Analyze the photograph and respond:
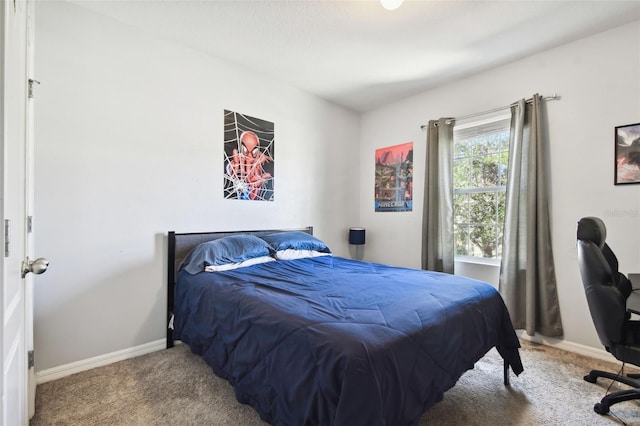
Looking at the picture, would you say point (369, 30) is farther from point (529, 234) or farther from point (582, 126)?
point (529, 234)

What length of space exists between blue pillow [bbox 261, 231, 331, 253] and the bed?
397 millimetres

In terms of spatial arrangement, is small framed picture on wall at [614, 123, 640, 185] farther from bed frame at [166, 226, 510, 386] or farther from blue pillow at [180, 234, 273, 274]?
bed frame at [166, 226, 510, 386]

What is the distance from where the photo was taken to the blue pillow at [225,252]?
2.36m

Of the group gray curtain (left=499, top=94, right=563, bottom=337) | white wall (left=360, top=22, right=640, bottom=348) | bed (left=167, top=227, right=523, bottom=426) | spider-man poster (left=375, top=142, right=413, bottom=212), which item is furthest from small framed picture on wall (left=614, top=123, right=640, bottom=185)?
spider-man poster (left=375, top=142, right=413, bottom=212)

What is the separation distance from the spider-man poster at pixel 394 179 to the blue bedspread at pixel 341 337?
1672 mm

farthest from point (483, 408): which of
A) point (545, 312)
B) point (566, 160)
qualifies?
point (566, 160)

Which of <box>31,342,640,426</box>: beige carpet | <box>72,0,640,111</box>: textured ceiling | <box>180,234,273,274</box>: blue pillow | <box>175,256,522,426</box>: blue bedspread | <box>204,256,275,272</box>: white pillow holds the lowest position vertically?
<box>31,342,640,426</box>: beige carpet

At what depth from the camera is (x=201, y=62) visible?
2.76 m

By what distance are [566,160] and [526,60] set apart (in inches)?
42.2

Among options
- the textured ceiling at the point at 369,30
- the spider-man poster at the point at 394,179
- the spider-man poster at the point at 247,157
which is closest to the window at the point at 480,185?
the spider-man poster at the point at 394,179

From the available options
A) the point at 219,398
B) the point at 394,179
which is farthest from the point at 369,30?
the point at 219,398

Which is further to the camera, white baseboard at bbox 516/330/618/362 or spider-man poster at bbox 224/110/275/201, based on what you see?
spider-man poster at bbox 224/110/275/201

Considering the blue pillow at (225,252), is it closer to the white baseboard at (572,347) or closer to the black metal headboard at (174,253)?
the black metal headboard at (174,253)

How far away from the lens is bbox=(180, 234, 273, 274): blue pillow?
2.36 meters
